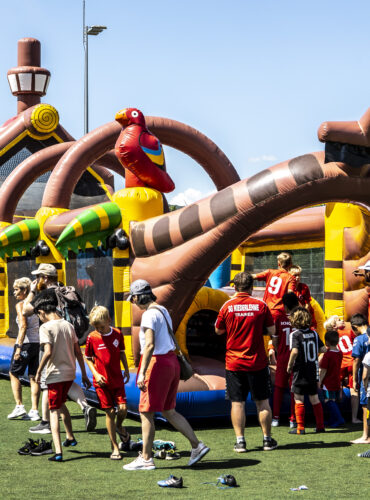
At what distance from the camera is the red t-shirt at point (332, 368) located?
7.53m

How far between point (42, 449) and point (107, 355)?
853mm

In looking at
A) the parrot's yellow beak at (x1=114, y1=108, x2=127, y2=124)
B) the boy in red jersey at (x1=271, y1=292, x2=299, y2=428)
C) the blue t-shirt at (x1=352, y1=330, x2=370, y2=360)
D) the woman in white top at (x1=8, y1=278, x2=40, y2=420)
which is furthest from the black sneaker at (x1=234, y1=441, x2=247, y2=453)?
the parrot's yellow beak at (x1=114, y1=108, x2=127, y2=124)

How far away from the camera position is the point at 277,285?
7.62m

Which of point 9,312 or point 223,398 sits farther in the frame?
point 9,312

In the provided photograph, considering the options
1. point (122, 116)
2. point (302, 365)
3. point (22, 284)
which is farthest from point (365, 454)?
point (122, 116)

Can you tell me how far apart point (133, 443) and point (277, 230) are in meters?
4.77

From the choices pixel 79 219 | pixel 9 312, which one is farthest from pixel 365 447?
pixel 9 312

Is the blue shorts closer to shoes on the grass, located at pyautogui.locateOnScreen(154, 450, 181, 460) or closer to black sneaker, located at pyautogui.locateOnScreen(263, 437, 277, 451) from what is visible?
black sneaker, located at pyautogui.locateOnScreen(263, 437, 277, 451)

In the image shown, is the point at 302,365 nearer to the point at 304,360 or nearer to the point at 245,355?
the point at 304,360

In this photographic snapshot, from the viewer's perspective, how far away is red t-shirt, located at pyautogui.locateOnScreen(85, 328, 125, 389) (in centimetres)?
618

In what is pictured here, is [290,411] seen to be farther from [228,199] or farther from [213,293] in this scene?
[228,199]

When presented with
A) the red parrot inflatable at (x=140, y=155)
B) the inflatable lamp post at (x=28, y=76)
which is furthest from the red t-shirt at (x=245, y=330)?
the inflatable lamp post at (x=28, y=76)

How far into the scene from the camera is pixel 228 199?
7168mm

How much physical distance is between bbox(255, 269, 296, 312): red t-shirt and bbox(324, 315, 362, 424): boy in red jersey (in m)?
0.58
